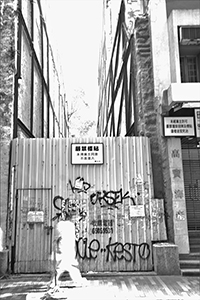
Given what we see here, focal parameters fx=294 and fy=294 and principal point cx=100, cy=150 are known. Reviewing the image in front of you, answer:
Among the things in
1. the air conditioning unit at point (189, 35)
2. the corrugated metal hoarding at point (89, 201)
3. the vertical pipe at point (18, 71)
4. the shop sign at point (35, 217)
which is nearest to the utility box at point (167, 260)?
the corrugated metal hoarding at point (89, 201)

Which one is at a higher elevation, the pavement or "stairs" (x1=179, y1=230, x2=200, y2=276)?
"stairs" (x1=179, y1=230, x2=200, y2=276)

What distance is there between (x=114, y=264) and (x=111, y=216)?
1.29 metres

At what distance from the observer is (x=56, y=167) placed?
8.60 m

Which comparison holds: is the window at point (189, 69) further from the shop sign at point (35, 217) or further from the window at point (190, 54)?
the shop sign at point (35, 217)

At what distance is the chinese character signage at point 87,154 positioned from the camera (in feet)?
28.3

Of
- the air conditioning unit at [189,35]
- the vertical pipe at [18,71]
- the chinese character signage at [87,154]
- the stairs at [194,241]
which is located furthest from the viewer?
the air conditioning unit at [189,35]

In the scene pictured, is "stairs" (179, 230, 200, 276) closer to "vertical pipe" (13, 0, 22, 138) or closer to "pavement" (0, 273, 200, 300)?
"pavement" (0, 273, 200, 300)

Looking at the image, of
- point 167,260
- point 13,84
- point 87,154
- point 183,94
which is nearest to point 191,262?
point 167,260

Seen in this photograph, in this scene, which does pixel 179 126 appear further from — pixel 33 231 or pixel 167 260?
→ pixel 33 231

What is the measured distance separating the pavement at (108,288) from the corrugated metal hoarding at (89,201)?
1.78ft

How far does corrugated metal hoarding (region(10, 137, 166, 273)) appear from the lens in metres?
8.13

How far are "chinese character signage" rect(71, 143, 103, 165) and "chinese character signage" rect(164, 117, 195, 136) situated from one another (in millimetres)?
2079

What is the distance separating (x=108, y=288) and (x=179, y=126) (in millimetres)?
4984

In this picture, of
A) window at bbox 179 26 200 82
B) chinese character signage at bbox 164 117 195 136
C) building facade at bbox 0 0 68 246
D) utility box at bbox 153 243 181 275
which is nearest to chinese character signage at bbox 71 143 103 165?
building facade at bbox 0 0 68 246
